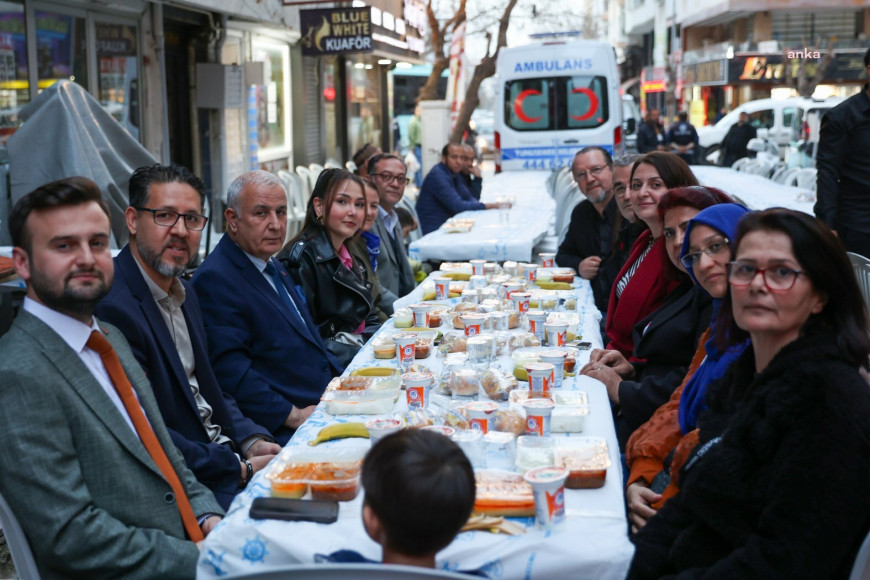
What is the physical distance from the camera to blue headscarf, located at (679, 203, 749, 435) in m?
2.87

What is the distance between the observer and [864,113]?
231 inches

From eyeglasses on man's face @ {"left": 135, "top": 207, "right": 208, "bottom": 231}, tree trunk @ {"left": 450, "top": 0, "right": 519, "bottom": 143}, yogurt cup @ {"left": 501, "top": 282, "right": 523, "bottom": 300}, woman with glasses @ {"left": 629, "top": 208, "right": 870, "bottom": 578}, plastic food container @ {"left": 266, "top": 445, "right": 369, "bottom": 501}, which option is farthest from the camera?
tree trunk @ {"left": 450, "top": 0, "right": 519, "bottom": 143}

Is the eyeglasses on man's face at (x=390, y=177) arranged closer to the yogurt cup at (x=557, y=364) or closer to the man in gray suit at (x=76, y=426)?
the yogurt cup at (x=557, y=364)

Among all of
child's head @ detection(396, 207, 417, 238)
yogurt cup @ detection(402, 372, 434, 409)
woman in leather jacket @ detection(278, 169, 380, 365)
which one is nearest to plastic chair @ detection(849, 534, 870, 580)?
yogurt cup @ detection(402, 372, 434, 409)

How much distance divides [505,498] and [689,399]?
0.94 m

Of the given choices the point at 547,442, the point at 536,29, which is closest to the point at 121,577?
the point at 547,442

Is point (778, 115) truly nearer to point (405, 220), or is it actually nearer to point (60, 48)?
point (405, 220)

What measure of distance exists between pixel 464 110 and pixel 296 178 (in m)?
6.70

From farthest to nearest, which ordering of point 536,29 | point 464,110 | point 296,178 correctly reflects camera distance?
1. point 536,29
2. point 464,110
3. point 296,178

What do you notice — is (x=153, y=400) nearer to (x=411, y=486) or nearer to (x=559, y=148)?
(x=411, y=486)

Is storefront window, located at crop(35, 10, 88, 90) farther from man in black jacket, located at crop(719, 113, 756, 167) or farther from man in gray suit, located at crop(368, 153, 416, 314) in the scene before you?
man in black jacket, located at crop(719, 113, 756, 167)

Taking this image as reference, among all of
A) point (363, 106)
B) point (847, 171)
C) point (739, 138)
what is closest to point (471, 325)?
point (847, 171)

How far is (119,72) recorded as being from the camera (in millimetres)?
9656

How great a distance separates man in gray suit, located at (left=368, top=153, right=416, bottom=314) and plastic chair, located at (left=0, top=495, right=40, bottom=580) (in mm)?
3475
